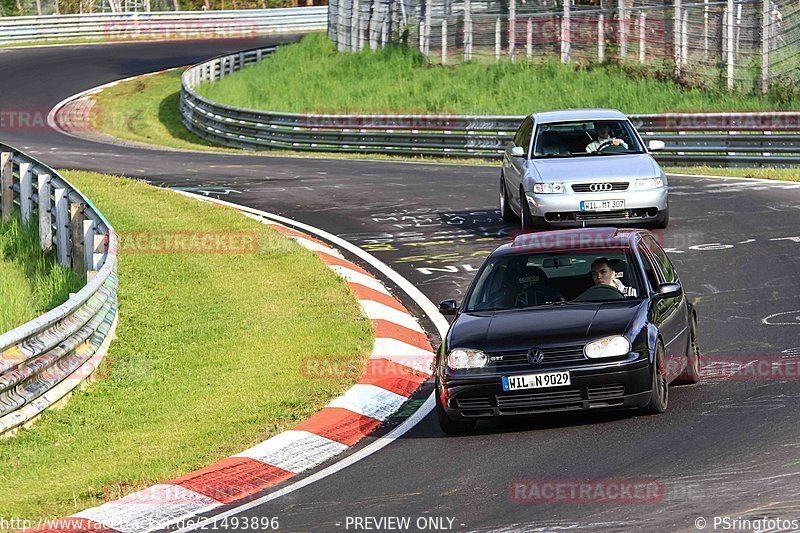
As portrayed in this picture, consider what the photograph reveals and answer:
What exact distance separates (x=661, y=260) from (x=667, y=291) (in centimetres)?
105

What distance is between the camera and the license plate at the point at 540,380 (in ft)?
31.3

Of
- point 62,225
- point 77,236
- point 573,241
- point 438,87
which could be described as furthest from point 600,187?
point 438,87

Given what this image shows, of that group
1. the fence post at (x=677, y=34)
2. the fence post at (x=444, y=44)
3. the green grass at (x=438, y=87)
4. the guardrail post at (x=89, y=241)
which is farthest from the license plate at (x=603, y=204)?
the fence post at (x=444, y=44)

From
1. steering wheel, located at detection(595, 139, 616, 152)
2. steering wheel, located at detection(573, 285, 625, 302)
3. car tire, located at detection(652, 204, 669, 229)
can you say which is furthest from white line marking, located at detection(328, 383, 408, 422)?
steering wheel, located at detection(595, 139, 616, 152)

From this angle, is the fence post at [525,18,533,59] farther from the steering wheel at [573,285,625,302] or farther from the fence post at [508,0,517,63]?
the steering wheel at [573,285,625,302]

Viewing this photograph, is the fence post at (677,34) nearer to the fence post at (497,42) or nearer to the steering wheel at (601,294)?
the fence post at (497,42)

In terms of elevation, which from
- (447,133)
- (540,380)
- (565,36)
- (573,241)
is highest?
(573,241)

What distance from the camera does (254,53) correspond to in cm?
5372

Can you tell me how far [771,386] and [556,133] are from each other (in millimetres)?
9116

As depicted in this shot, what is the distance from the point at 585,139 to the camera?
19.1 meters

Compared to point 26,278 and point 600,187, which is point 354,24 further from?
point 26,278

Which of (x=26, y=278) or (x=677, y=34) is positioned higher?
(x=26, y=278)

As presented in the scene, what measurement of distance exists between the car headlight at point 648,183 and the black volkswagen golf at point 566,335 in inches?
259

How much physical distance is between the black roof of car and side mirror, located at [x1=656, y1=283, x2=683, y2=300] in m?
0.58
